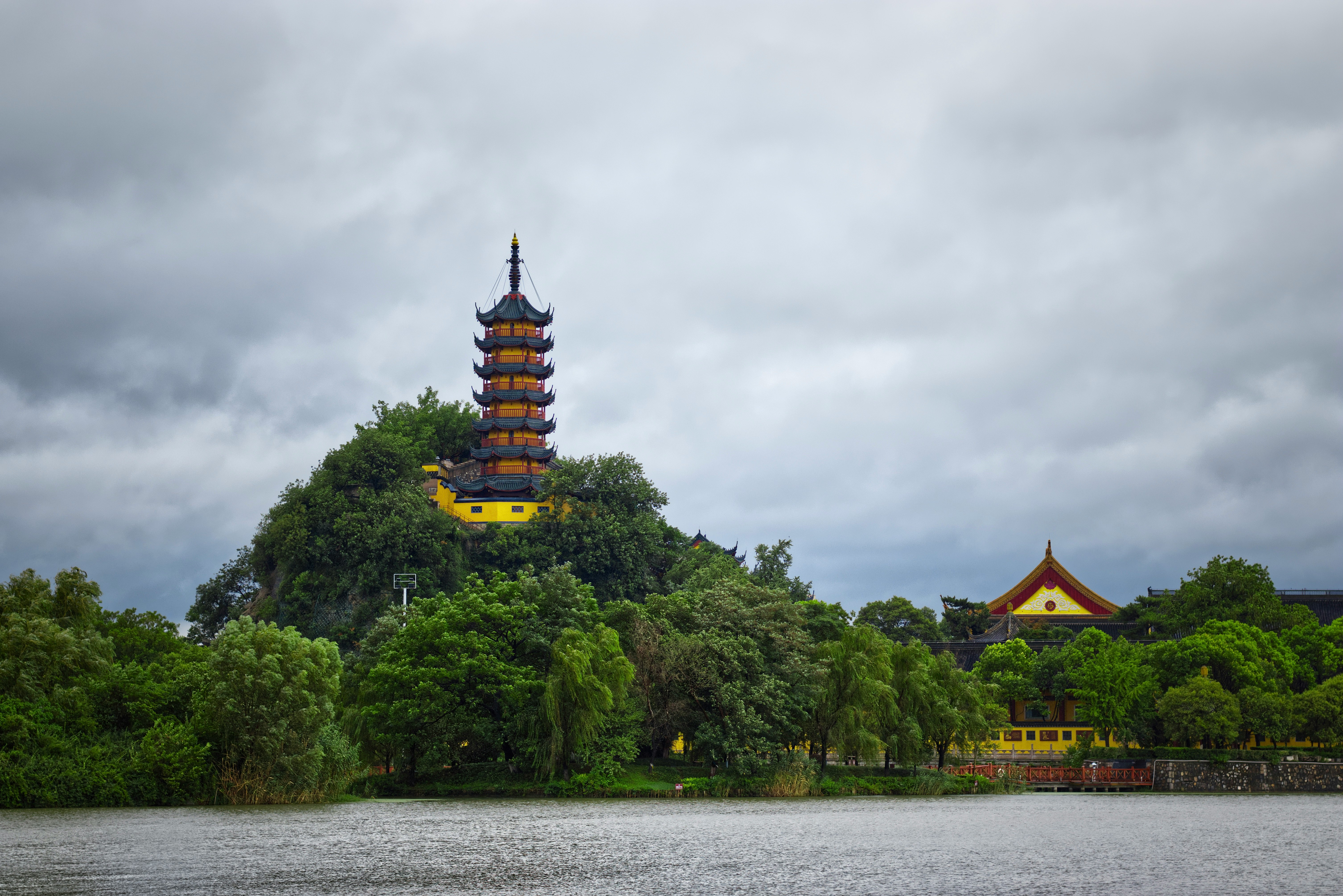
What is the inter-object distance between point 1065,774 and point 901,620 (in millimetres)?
18985

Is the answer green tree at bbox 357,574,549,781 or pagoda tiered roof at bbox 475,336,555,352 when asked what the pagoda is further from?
green tree at bbox 357,574,549,781

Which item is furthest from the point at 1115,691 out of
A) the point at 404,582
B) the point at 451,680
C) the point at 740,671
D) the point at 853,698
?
the point at 404,582

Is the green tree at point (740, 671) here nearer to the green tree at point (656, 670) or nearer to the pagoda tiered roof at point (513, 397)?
the green tree at point (656, 670)

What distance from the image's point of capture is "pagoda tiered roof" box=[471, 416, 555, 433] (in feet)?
268

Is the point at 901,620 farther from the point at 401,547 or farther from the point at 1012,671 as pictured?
the point at 401,547

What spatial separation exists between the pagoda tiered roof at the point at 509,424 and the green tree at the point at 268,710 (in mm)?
43541

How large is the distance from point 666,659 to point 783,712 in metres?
4.42

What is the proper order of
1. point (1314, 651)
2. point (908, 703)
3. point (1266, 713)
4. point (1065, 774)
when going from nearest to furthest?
point (908, 703), point (1266, 713), point (1065, 774), point (1314, 651)

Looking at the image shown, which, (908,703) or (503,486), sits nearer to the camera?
(908,703)

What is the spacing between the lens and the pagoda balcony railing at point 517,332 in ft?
277

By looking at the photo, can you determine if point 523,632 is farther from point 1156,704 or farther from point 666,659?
point 1156,704

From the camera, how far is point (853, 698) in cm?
4534

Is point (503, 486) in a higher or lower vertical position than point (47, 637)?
higher

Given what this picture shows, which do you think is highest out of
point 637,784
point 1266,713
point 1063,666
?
point 1063,666
